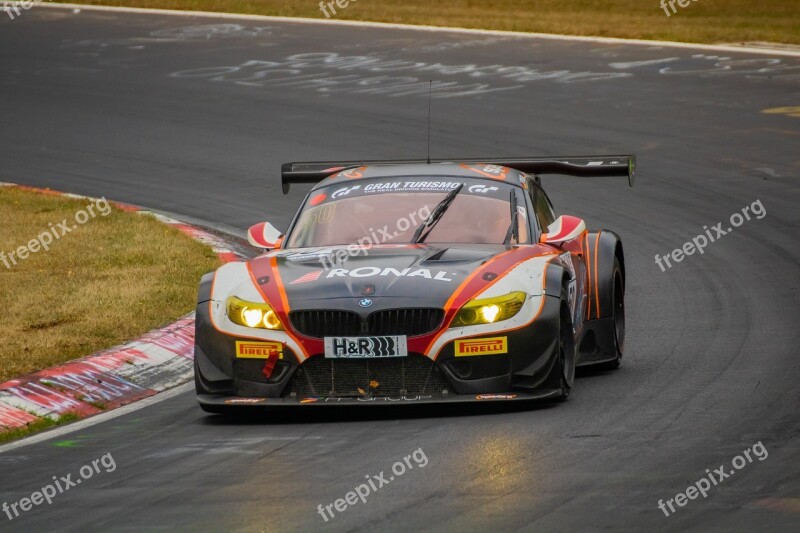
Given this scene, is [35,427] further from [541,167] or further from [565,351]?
[541,167]

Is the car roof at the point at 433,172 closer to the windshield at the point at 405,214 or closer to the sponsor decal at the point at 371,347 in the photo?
the windshield at the point at 405,214

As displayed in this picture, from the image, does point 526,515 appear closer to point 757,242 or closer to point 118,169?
point 757,242

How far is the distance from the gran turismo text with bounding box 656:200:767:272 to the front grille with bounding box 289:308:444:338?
5.42 meters

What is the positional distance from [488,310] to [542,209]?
204 cm

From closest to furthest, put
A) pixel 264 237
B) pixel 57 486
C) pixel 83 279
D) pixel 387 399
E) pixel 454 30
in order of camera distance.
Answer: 1. pixel 57 486
2. pixel 387 399
3. pixel 264 237
4. pixel 83 279
5. pixel 454 30

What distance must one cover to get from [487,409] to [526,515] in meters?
2.19

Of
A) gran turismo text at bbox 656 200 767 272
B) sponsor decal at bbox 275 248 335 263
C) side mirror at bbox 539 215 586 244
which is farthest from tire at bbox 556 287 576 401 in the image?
gran turismo text at bbox 656 200 767 272

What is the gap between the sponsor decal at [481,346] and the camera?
8031mm

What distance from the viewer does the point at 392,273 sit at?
8.40m

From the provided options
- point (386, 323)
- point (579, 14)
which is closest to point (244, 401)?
point (386, 323)

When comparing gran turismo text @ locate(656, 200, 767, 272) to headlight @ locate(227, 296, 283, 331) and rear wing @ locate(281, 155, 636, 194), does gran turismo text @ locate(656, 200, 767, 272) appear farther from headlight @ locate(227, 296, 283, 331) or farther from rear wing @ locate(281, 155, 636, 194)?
headlight @ locate(227, 296, 283, 331)

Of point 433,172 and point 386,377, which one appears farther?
point 433,172

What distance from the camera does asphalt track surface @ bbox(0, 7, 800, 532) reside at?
654cm

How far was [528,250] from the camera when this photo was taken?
29.6 ft
